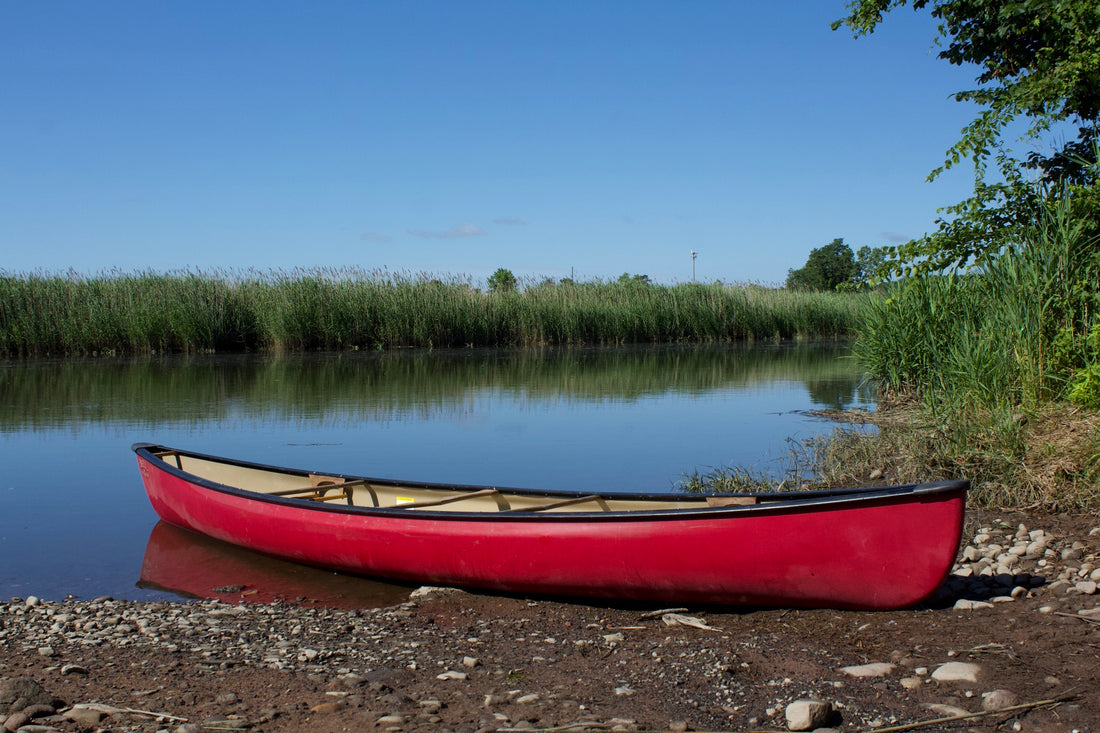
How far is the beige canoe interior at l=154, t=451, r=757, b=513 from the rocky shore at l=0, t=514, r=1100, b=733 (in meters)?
0.73

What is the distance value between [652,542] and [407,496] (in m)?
2.55

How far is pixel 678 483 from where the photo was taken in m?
8.07

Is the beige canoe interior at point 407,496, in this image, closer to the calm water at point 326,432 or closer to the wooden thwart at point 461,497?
the wooden thwart at point 461,497

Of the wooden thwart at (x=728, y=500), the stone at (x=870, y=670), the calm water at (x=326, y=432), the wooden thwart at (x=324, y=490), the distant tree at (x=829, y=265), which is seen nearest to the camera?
the stone at (x=870, y=670)

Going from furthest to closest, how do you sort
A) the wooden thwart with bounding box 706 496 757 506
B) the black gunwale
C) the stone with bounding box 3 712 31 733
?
the wooden thwart with bounding box 706 496 757 506
the black gunwale
the stone with bounding box 3 712 31 733

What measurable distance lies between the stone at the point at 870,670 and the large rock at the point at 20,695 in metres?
3.06

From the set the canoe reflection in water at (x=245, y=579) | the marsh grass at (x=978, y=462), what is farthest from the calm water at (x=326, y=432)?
the marsh grass at (x=978, y=462)

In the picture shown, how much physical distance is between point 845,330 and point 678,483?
30.8 m

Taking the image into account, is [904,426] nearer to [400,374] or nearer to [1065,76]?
[1065,76]

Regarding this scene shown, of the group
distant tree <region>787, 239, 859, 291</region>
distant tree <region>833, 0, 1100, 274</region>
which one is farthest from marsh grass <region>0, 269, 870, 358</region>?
distant tree <region>787, 239, 859, 291</region>

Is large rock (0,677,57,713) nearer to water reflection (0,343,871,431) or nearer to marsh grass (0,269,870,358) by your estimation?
water reflection (0,343,871,431)

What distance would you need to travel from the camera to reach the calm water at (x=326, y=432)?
6.38 metres

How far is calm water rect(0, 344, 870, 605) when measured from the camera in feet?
20.9

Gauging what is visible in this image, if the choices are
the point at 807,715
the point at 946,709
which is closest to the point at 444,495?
the point at 807,715
